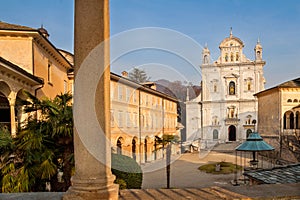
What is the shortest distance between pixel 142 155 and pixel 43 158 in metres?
18.3

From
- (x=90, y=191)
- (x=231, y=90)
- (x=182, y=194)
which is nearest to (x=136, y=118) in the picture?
(x=182, y=194)

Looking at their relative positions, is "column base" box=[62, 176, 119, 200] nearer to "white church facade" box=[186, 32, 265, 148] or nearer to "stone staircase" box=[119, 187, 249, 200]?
"stone staircase" box=[119, 187, 249, 200]

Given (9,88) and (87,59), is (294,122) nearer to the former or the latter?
(9,88)

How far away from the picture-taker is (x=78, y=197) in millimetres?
2971

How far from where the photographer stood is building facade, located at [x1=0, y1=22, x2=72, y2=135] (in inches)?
421

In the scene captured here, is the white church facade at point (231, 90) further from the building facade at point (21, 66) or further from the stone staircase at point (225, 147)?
the building facade at point (21, 66)

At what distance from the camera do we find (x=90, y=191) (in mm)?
2971

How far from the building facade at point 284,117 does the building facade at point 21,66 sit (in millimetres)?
21661

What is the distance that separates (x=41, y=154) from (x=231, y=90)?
4074 cm

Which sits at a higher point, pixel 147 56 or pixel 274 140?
pixel 147 56

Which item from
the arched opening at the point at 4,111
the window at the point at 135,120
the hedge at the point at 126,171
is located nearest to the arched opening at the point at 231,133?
the window at the point at 135,120

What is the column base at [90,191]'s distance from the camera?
2963mm

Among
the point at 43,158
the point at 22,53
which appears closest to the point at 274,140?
the point at 22,53

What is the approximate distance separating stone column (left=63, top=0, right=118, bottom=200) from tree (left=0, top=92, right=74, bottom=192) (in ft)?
10.2
